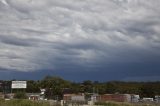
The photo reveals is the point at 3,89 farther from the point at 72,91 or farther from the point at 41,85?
the point at 72,91

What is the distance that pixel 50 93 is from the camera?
15888cm

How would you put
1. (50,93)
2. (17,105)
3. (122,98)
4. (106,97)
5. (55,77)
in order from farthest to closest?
(55,77), (50,93), (106,97), (122,98), (17,105)

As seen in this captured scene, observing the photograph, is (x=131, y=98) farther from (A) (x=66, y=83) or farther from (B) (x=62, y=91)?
(A) (x=66, y=83)

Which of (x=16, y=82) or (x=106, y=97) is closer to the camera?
(x=106, y=97)

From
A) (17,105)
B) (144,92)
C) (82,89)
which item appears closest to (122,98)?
(144,92)

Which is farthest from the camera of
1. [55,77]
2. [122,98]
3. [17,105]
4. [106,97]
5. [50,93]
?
[55,77]

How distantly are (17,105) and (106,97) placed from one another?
84.7 meters

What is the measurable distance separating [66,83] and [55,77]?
7001mm

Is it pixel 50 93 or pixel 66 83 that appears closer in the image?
pixel 50 93

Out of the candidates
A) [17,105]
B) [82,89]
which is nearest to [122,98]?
[82,89]

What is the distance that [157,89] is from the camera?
16788cm

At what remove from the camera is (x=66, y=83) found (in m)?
180

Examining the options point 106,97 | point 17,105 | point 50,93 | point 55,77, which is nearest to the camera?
point 17,105

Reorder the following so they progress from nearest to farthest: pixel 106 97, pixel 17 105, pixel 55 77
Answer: pixel 17 105
pixel 106 97
pixel 55 77
